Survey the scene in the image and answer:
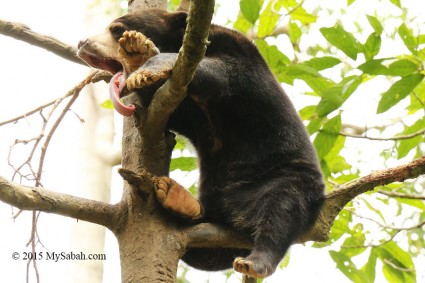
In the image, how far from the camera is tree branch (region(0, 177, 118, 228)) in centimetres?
284

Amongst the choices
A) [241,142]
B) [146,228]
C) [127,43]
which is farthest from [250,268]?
[127,43]

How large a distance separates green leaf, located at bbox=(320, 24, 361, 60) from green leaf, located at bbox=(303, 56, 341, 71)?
234 millimetres

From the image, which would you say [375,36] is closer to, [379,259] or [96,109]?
[379,259]

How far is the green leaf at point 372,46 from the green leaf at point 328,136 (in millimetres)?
525

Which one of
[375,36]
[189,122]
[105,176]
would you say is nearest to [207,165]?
[189,122]

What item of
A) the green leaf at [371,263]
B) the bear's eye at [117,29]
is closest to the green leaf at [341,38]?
the bear's eye at [117,29]

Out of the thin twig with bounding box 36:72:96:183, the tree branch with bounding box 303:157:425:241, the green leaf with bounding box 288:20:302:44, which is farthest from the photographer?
the green leaf with bounding box 288:20:302:44

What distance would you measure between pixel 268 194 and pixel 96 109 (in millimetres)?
6242

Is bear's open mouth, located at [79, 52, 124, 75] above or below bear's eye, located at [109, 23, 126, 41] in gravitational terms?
below

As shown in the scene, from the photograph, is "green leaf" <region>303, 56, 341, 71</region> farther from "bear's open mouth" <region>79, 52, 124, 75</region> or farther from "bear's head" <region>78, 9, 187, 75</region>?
"bear's open mouth" <region>79, 52, 124, 75</region>

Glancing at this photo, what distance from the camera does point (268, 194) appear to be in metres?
4.08

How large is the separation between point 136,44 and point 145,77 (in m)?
0.44

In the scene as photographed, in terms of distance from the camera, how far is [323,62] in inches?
179

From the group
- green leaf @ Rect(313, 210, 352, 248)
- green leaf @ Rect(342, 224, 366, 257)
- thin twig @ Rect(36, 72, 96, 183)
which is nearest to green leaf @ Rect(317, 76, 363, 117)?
green leaf @ Rect(313, 210, 352, 248)
